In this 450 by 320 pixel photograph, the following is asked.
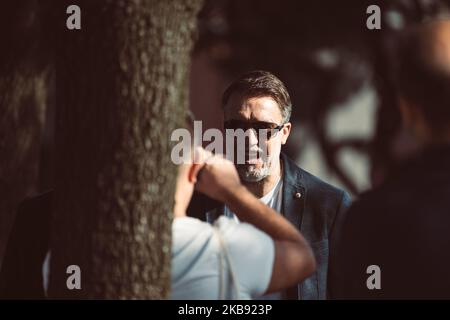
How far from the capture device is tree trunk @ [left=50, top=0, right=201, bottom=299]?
335 cm

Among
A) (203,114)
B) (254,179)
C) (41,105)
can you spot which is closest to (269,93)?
(254,179)

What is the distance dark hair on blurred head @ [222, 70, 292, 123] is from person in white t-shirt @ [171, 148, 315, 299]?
1.61 m

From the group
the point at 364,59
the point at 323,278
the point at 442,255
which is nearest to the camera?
the point at 442,255

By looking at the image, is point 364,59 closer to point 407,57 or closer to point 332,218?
point 332,218

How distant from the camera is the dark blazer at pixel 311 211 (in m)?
4.75

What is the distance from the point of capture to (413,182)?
9.71ft

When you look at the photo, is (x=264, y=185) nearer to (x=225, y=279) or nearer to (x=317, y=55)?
(x=225, y=279)

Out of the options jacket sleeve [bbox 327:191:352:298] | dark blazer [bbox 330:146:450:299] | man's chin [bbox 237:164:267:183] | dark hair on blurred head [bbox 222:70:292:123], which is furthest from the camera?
dark hair on blurred head [bbox 222:70:292:123]

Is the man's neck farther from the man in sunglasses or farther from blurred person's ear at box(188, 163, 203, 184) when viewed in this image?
blurred person's ear at box(188, 163, 203, 184)

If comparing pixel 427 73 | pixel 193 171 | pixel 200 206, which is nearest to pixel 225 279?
pixel 193 171

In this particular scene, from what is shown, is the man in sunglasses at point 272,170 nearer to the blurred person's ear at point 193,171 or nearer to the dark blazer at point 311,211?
the dark blazer at point 311,211

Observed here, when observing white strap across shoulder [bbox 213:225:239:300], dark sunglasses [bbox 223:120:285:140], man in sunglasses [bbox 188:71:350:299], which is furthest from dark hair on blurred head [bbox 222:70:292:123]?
white strap across shoulder [bbox 213:225:239:300]

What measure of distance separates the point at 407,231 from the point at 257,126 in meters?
2.15
